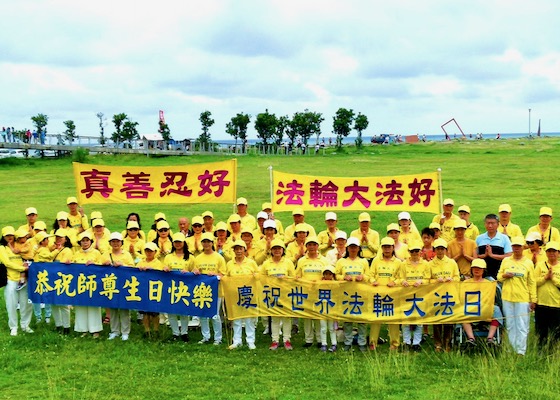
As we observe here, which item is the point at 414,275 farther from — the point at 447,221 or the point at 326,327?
the point at 447,221

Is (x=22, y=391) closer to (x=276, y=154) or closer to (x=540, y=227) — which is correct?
(x=540, y=227)

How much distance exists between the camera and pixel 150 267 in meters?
11.3

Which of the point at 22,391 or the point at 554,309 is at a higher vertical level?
the point at 554,309

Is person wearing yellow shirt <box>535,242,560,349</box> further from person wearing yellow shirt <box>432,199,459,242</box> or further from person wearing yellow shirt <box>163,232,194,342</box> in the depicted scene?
person wearing yellow shirt <box>163,232,194,342</box>

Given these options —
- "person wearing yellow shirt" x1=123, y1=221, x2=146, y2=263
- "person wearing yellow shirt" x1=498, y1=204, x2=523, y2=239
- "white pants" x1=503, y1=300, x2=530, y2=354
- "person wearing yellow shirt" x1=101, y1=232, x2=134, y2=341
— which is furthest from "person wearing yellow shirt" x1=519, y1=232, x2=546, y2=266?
"person wearing yellow shirt" x1=123, y1=221, x2=146, y2=263

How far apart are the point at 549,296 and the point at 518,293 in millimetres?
471

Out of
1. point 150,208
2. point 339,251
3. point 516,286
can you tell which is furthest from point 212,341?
point 150,208

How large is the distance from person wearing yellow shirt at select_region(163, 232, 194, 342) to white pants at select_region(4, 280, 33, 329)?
2.62 meters

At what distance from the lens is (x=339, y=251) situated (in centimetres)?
1113

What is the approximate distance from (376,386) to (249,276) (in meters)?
2.84

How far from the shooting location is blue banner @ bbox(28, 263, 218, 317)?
1108 centimetres

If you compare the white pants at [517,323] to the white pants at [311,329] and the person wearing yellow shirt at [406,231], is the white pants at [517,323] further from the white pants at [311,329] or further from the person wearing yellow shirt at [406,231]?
the white pants at [311,329]

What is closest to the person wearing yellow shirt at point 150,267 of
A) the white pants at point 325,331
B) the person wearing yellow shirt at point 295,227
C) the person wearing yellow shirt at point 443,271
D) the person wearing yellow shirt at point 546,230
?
the person wearing yellow shirt at point 295,227

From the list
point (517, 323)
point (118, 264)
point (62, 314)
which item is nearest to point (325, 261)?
point (517, 323)
